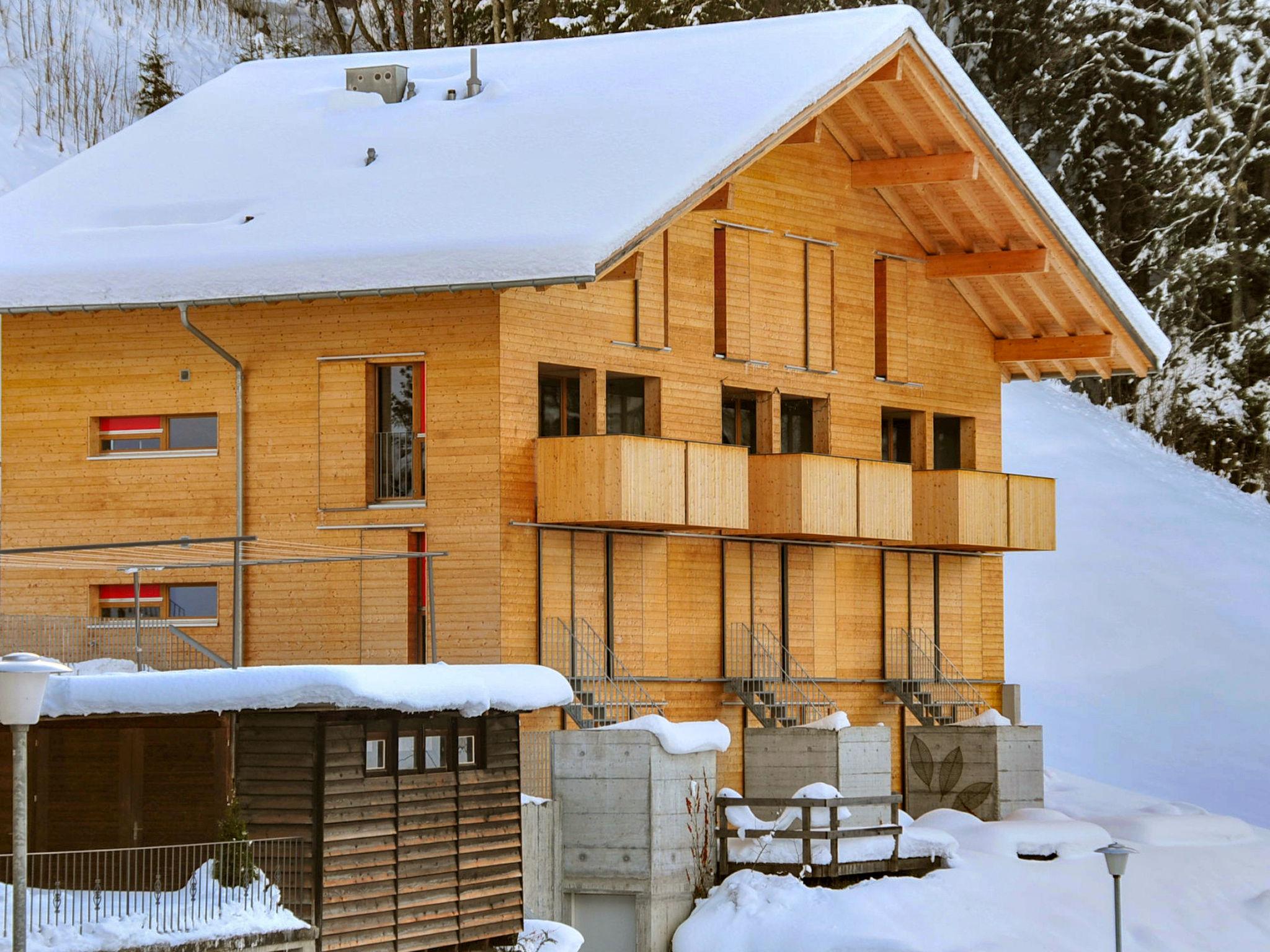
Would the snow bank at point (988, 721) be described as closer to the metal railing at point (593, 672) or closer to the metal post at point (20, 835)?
the metal railing at point (593, 672)

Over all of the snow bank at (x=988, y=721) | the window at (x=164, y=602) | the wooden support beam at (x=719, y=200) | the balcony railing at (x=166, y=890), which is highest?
the wooden support beam at (x=719, y=200)

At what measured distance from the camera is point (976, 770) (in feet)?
112

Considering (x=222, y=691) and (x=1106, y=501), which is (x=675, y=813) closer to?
(x=222, y=691)

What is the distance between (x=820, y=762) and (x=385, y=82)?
513 inches

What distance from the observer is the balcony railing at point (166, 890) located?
1925 cm

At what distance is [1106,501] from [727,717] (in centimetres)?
2470

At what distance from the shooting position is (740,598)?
109 ft

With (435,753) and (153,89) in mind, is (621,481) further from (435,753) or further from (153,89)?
(153,89)

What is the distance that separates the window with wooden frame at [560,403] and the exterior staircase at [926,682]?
25.0 ft

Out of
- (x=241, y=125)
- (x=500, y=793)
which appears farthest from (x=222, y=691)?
(x=241, y=125)

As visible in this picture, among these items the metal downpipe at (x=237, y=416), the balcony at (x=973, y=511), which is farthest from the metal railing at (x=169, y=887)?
the balcony at (x=973, y=511)

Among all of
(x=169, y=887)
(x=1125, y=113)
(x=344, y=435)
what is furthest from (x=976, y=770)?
(x=1125, y=113)

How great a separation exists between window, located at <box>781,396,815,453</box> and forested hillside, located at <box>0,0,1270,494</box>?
85.1ft

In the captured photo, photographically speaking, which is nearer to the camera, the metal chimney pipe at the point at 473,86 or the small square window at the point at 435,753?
the small square window at the point at 435,753
